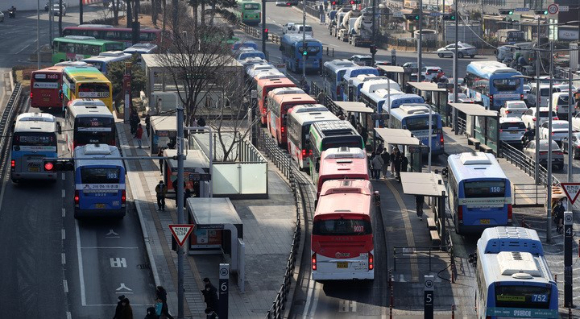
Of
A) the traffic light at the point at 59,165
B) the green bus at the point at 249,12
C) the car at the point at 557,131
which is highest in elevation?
the green bus at the point at 249,12

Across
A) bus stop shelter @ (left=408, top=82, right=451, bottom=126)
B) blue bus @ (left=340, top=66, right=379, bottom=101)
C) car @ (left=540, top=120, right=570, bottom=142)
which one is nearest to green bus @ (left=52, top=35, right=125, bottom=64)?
blue bus @ (left=340, top=66, right=379, bottom=101)

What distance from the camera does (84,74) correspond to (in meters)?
75.4

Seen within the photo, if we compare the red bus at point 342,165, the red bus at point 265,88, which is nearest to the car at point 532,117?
the red bus at point 265,88

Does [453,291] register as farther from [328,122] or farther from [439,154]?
[439,154]

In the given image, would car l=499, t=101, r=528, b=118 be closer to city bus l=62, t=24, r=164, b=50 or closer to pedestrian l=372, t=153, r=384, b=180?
pedestrian l=372, t=153, r=384, b=180

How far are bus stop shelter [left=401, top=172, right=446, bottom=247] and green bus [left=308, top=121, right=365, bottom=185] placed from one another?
6.88m

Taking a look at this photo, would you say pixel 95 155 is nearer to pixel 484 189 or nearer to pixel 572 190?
pixel 484 189

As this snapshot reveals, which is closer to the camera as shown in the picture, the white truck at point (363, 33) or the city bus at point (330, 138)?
the city bus at point (330, 138)

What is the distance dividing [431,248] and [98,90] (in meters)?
34.6

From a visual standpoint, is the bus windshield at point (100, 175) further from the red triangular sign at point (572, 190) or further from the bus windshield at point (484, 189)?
the red triangular sign at point (572, 190)

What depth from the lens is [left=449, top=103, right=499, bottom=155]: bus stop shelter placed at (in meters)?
63.8

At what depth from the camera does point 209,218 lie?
42344 millimetres

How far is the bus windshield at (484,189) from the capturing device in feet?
145

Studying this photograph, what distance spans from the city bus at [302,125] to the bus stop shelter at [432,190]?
12014mm
